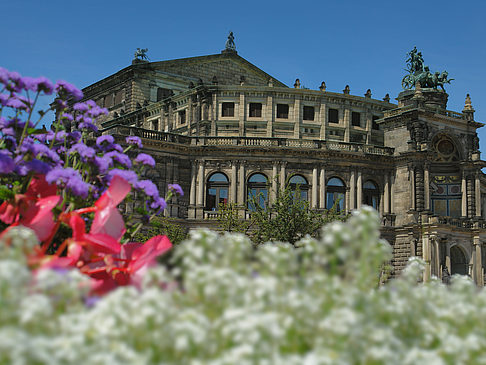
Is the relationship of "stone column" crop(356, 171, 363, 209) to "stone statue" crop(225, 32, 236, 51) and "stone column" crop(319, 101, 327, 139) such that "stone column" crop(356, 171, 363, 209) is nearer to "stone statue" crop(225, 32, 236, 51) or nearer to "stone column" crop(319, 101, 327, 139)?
"stone column" crop(319, 101, 327, 139)

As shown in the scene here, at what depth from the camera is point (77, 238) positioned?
891cm

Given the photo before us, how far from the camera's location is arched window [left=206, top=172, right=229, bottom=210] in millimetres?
53250

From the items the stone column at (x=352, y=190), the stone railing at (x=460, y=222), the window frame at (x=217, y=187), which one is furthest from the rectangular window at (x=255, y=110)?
the stone railing at (x=460, y=222)

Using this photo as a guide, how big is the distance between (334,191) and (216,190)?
9.86 metres

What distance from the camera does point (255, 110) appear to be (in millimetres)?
57125

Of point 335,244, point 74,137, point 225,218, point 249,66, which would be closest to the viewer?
point 335,244

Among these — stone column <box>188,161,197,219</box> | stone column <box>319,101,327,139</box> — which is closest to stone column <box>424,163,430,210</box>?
stone column <box>319,101,327,139</box>

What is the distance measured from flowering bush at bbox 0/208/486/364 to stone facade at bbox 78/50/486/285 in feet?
147

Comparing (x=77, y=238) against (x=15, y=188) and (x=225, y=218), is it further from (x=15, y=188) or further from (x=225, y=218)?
(x=225, y=218)

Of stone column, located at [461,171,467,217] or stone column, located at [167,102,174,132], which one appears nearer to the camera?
stone column, located at [461,171,467,217]

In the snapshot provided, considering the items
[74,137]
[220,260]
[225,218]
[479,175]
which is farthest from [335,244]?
[479,175]

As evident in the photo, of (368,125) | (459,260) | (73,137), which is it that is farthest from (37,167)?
(368,125)

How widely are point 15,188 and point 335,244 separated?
6874 millimetres

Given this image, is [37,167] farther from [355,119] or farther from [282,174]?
[355,119]
